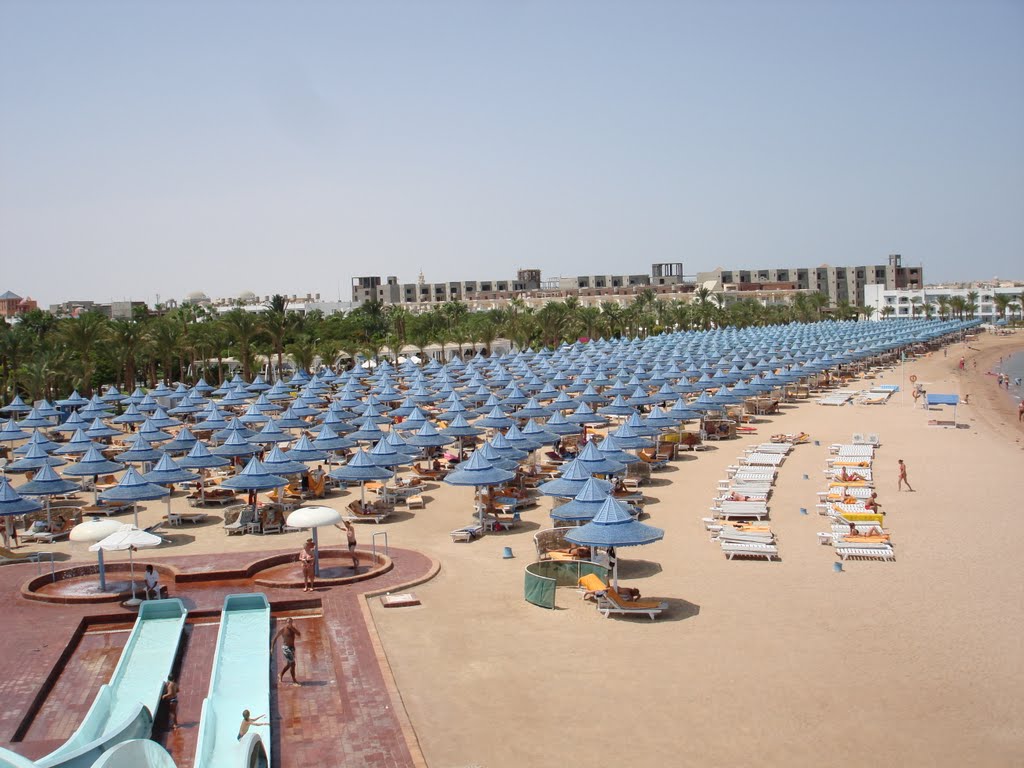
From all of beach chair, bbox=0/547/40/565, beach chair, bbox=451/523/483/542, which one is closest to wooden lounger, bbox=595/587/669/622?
beach chair, bbox=451/523/483/542

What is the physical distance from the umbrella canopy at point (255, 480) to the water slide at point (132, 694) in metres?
5.89

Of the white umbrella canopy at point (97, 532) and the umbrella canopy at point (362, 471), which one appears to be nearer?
the white umbrella canopy at point (97, 532)

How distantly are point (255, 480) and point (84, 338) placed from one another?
29.5 m

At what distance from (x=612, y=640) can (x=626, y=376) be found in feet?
98.0

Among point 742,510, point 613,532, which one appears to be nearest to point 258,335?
point 742,510

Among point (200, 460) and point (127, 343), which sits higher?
point (127, 343)

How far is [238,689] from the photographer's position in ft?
40.7

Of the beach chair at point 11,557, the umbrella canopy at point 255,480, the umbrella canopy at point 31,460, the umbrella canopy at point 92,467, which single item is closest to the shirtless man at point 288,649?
the umbrella canopy at point 255,480

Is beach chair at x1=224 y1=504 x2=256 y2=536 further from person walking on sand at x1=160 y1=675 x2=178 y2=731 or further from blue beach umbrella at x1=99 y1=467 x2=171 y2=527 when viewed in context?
person walking on sand at x1=160 y1=675 x2=178 y2=731

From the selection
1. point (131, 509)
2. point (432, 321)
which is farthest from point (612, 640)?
point (432, 321)

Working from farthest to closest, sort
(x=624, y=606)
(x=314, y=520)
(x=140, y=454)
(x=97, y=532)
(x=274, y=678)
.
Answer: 1. (x=140, y=454)
2. (x=314, y=520)
3. (x=97, y=532)
4. (x=624, y=606)
5. (x=274, y=678)

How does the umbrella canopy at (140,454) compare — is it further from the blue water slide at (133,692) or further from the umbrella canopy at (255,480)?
the blue water slide at (133,692)

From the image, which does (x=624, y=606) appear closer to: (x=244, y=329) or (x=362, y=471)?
(x=362, y=471)

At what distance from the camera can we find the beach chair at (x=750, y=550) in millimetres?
18156
